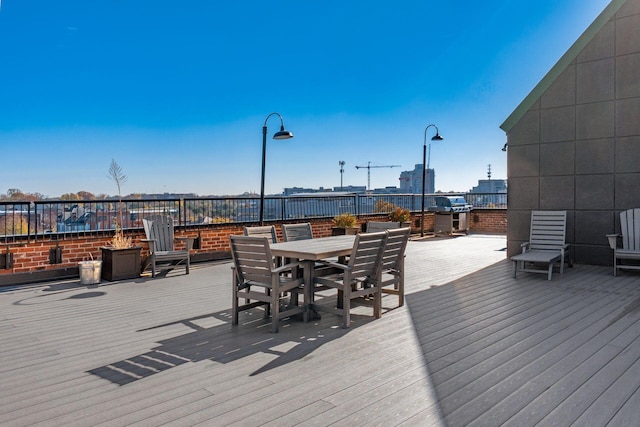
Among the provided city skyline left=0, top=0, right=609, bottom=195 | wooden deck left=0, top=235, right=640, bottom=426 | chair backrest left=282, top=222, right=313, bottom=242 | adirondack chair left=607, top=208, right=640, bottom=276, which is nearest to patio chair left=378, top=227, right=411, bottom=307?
wooden deck left=0, top=235, right=640, bottom=426

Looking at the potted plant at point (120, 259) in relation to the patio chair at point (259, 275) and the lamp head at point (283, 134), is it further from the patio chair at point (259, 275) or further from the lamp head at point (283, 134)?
the patio chair at point (259, 275)

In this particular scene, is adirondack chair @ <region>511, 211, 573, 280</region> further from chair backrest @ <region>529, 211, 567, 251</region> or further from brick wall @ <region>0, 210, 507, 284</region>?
brick wall @ <region>0, 210, 507, 284</region>

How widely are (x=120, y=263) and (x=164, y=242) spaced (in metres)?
0.92

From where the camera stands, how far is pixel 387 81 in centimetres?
1627

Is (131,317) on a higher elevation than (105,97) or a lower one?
lower

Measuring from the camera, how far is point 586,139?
768cm

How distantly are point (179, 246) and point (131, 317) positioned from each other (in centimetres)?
370

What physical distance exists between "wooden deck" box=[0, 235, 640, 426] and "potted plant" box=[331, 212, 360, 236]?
4.74 metres

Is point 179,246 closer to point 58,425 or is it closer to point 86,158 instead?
point 58,425

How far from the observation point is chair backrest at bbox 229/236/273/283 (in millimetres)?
3953

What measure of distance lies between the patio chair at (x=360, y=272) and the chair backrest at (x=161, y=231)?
12.8ft

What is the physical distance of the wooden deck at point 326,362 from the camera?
240cm

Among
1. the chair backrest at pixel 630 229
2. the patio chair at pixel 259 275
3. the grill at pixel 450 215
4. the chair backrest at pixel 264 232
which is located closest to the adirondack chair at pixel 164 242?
the chair backrest at pixel 264 232

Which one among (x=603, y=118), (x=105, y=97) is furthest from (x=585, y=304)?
(x=105, y=97)
